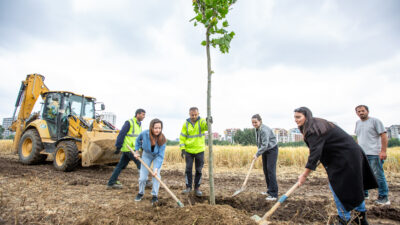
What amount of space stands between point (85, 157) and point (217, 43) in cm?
581

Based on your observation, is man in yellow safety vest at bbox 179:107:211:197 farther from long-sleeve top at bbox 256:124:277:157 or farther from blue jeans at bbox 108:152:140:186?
blue jeans at bbox 108:152:140:186

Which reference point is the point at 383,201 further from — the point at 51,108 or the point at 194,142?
the point at 51,108

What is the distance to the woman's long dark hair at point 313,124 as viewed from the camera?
255cm

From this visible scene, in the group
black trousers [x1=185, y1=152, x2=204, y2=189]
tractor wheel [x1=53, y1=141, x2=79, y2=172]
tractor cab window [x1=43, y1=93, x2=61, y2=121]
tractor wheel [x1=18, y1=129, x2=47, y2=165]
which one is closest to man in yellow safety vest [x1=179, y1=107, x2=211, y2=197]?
black trousers [x1=185, y1=152, x2=204, y2=189]

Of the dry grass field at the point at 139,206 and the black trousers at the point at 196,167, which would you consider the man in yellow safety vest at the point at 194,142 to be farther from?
the dry grass field at the point at 139,206

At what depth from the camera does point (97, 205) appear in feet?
12.2

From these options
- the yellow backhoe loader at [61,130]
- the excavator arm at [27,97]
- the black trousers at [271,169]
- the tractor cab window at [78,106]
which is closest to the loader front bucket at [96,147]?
the yellow backhoe loader at [61,130]

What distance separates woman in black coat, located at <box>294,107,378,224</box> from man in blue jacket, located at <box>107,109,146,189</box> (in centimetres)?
382

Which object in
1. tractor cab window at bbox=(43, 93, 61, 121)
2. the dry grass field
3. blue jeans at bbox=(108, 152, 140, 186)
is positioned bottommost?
the dry grass field

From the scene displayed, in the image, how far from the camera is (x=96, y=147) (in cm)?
665

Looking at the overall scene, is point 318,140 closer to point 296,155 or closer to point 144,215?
point 144,215

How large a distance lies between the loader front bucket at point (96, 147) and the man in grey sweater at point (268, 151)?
4.77 meters

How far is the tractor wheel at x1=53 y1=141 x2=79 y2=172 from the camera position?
6.78m

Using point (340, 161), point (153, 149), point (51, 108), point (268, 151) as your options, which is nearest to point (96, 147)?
point (51, 108)
